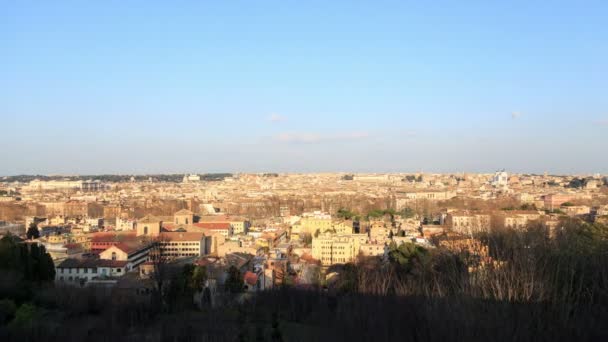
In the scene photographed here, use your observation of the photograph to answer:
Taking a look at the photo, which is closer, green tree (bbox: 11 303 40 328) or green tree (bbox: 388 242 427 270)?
green tree (bbox: 11 303 40 328)

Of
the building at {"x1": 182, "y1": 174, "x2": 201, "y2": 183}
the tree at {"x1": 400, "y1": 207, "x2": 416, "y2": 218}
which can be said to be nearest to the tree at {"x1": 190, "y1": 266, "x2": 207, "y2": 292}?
the tree at {"x1": 400, "y1": 207, "x2": 416, "y2": 218}

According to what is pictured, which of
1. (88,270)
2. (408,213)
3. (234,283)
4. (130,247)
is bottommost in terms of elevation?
(408,213)

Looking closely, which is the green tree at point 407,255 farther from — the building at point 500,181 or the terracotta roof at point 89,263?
the building at point 500,181

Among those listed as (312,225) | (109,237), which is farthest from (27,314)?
(312,225)

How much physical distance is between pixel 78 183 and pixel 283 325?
3486 inches

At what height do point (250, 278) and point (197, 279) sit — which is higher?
point (197, 279)

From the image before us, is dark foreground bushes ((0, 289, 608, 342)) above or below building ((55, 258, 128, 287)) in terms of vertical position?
above

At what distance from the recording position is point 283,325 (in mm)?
6008

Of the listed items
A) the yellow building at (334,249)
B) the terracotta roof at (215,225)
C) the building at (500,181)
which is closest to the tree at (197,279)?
→ the yellow building at (334,249)

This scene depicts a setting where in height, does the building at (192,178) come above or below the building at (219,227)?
above

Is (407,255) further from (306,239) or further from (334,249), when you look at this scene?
(306,239)

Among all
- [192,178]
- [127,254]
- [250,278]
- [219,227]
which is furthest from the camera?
[192,178]

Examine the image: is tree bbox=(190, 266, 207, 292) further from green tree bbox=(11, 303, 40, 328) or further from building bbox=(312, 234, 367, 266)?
building bbox=(312, 234, 367, 266)

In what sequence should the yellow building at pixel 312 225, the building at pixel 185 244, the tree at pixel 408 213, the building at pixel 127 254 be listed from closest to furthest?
the building at pixel 127 254 → the building at pixel 185 244 → the yellow building at pixel 312 225 → the tree at pixel 408 213
